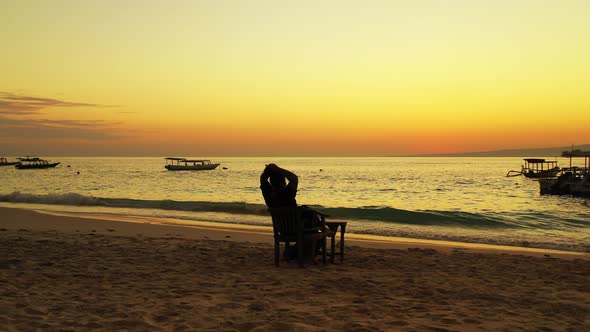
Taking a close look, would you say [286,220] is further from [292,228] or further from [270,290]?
[270,290]

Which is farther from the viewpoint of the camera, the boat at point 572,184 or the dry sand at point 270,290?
the boat at point 572,184

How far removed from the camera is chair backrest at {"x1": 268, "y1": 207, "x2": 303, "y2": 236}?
333 inches

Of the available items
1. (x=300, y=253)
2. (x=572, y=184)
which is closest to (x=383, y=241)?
(x=300, y=253)

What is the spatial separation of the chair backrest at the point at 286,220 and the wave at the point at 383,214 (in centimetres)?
891

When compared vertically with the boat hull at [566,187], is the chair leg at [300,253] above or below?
above

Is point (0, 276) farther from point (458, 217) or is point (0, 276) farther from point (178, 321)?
point (458, 217)

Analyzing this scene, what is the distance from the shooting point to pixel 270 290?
22.9ft

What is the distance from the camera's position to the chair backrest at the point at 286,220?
8453mm

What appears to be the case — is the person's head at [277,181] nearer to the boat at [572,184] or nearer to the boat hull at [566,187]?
the boat at [572,184]

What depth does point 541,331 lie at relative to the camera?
5.25m

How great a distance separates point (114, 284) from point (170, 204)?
937 inches

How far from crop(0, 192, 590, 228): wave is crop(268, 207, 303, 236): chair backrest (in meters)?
8.91

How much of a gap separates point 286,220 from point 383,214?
16.8m

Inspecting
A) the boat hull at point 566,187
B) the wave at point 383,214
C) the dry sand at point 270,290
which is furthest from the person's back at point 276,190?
the boat hull at point 566,187
